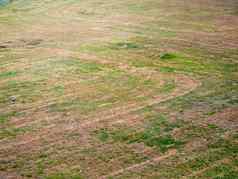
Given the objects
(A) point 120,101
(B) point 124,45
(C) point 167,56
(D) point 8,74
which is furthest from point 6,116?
(B) point 124,45

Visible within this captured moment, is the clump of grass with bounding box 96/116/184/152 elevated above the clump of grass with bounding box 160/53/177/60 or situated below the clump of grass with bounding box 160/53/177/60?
below

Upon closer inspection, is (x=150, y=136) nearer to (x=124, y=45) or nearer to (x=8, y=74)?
(x=8, y=74)

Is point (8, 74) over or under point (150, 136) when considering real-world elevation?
over

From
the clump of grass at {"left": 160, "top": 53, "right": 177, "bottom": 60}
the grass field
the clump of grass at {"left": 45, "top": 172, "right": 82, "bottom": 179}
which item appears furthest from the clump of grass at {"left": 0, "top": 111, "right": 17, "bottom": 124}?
the clump of grass at {"left": 160, "top": 53, "right": 177, "bottom": 60}

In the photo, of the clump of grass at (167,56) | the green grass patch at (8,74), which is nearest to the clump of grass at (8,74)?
the green grass patch at (8,74)

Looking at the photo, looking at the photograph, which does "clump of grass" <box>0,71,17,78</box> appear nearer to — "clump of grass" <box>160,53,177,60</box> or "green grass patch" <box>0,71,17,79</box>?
"green grass patch" <box>0,71,17,79</box>

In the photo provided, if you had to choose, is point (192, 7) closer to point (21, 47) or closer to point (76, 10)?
point (76, 10)

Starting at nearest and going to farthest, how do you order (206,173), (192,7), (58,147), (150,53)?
(206,173), (58,147), (150,53), (192,7)

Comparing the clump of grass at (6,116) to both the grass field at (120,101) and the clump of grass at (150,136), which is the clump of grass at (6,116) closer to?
the grass field at (120,101)

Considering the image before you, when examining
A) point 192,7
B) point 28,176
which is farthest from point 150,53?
point 192,7
